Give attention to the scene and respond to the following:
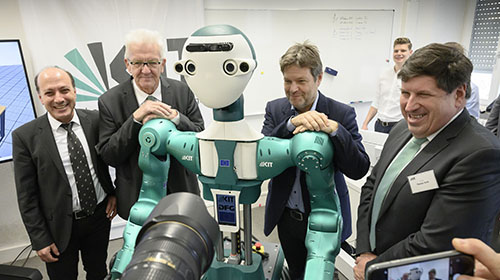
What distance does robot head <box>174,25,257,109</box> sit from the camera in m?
0.97

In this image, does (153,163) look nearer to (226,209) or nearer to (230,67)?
(226,209)

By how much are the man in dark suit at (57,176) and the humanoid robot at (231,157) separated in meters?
0.64

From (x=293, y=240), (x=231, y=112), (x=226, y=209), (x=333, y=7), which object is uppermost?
(x=333, y=7)

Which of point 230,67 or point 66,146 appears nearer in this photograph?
point 230,67

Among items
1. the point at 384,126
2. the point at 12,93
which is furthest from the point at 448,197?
the point at 12,93

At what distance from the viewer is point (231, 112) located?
43.5 inches

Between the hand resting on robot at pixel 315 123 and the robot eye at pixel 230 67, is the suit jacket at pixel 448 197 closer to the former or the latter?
the hand resting on robot at pixel 315 123

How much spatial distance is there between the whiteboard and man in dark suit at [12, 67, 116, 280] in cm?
178

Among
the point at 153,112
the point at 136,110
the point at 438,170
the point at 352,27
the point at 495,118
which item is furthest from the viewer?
the point at 352,27

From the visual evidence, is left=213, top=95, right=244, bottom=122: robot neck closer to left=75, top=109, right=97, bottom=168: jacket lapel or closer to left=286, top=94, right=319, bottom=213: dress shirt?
left=286, top=94, right=319, bottom=213: dress shirt

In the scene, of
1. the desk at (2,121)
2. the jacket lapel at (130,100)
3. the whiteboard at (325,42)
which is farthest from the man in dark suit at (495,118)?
the desk at (2,121)

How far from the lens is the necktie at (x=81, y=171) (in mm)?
1691

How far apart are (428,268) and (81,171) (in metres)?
1.62

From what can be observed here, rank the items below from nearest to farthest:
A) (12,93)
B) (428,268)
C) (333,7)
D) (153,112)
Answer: (428,268)
(153,112)
(12,93)
(333,7)
